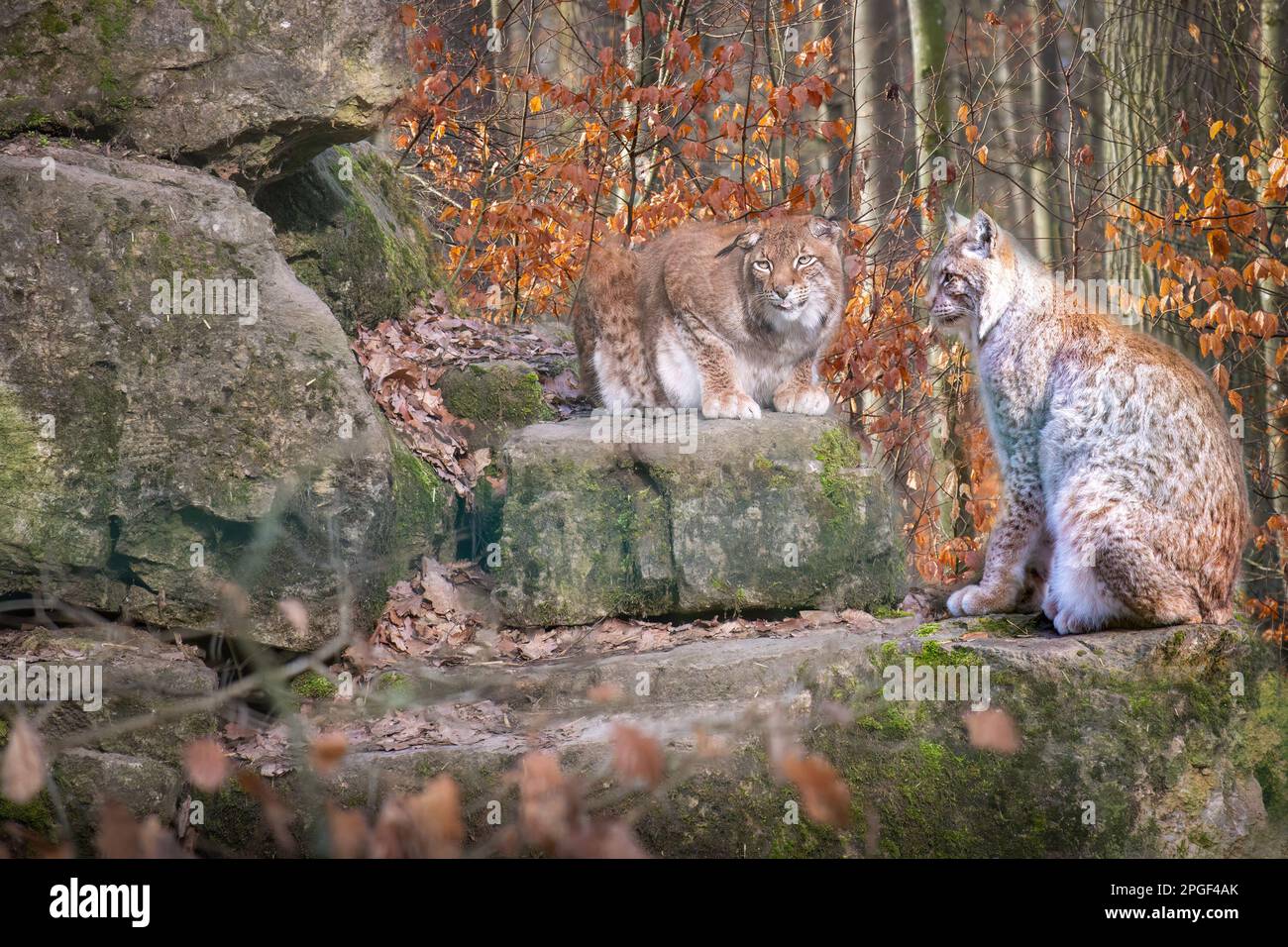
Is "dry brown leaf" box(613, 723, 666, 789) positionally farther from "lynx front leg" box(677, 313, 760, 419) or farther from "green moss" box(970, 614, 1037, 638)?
"lynx front leg" box(677, 313, 760, 419)

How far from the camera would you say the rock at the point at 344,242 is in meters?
8.09

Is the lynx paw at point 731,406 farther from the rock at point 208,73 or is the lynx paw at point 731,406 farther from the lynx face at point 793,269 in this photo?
the rock at point 208,73

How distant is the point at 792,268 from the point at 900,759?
9.41 feet

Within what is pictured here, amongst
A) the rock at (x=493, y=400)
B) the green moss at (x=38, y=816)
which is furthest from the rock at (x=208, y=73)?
the green moss at (x=38, y=816)

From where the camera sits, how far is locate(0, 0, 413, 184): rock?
6.60m

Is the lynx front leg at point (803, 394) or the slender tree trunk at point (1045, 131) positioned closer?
the lynx front leg at point (803, 394)

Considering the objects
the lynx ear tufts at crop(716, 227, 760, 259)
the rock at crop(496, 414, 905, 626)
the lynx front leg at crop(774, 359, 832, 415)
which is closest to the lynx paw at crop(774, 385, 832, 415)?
the lynx front leg at crop(774, 359, 832, 415)

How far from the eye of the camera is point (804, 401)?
23.4ft

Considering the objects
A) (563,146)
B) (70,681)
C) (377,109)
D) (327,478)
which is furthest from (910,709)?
(563,146)

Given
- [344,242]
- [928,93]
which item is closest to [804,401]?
[344,242]

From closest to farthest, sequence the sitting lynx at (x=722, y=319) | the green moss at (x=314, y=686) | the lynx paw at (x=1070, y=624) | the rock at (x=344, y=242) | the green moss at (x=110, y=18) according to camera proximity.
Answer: the lynx paw at (x=1070, y=624) < the green moss at (x=314, y=686) < the green moss at (x=110, y=18) < the sitting lynx at (x=722, y=319) < the rock at (x=344, y=242)

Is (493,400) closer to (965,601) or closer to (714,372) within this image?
(714,372)

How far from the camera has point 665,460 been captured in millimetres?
6613


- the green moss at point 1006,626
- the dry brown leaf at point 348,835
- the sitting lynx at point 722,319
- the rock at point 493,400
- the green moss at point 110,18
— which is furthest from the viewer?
the rock at point 493,400
